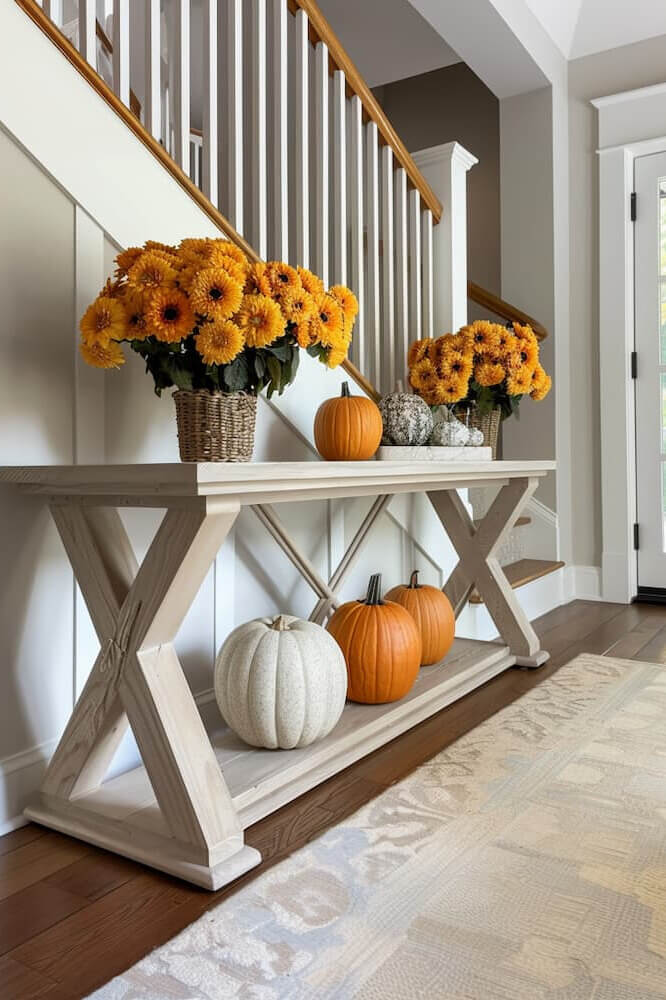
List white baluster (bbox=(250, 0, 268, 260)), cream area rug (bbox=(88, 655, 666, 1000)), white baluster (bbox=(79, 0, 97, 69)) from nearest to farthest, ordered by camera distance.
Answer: cream area rug (bbox=(88, 655, 666, 1000)) → white baluster (bbox=(79, 0, 97, 69)) → white baluster (bbox=(250, 0, 268, 260))

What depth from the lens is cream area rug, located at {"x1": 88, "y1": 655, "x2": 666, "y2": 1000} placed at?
982mm

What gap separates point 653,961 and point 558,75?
3.67m

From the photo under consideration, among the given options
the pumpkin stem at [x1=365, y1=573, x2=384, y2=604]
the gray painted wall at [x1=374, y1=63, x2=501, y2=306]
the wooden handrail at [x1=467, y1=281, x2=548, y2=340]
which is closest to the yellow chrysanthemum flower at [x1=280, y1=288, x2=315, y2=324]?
the pumpkin stem at [x1=365, y1=573, x2=384, y2=604]

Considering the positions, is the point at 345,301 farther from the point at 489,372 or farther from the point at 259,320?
the point at 489,372

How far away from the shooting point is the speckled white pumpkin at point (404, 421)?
2.08 meters

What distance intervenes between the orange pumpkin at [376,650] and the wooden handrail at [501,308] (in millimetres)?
1773

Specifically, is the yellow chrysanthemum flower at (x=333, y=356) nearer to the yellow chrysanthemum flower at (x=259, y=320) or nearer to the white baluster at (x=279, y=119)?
the yellow chrysanthemum flower at (x=259, y=320)

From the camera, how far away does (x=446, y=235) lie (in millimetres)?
2637

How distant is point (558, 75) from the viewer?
3.61m

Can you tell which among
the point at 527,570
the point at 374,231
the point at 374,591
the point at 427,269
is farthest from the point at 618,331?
the point at 374,591

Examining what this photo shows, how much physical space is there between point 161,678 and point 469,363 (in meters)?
1.41

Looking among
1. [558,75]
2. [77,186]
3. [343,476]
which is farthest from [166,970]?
[558,75]

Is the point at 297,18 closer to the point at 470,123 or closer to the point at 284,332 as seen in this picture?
the point at 284,332

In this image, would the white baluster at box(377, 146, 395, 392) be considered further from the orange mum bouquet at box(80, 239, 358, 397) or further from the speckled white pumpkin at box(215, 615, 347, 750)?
the speckled white pumpkin at box(215, 615, 347, 750)
